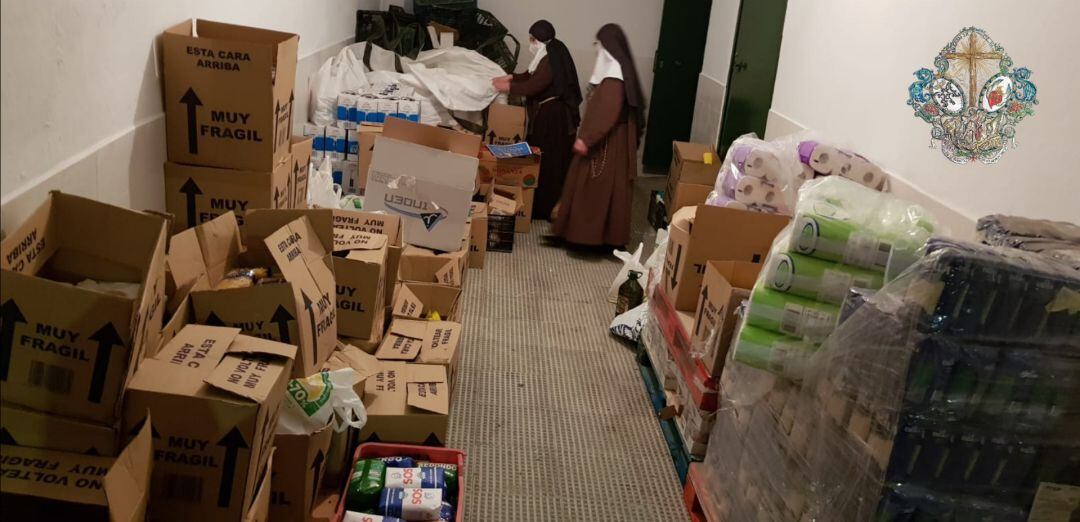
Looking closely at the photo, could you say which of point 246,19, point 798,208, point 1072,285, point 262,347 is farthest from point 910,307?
point 246,19

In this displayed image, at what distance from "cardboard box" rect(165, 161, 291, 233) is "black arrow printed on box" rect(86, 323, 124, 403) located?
31.8 inches

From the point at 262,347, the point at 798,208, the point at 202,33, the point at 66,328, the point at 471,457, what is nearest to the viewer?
the point at 66,328

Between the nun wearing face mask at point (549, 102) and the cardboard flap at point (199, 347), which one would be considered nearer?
the cardboard flap at point (199, 347)

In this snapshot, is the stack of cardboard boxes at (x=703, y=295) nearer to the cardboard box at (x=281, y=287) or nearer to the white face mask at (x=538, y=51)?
the cardboard box at (x=281, y=287)

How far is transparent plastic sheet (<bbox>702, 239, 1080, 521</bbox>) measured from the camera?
1432 millimetres

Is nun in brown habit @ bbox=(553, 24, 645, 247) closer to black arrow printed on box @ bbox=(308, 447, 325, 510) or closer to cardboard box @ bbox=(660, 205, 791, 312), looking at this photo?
cardboard box @ bbox=(660, 205, 791, 312)

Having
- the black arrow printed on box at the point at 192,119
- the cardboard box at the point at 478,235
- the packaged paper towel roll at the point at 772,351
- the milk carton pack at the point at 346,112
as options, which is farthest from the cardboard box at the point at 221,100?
the cardboard box at the point at 478,235

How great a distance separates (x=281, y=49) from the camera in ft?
6.64

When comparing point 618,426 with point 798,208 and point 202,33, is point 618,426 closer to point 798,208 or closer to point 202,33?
point 798,208

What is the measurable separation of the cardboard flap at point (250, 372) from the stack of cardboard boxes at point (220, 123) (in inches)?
21.7

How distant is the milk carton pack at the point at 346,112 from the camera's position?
13.2 ft

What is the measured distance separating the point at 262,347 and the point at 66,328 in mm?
403

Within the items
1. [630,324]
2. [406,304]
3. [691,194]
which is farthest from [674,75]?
[406,304]

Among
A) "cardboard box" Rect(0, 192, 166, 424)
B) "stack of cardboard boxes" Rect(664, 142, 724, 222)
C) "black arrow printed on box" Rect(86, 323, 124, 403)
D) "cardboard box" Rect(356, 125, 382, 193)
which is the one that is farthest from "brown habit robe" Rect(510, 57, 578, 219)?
"black arrow printed on box" Rect(86, 323, 124, 403)
